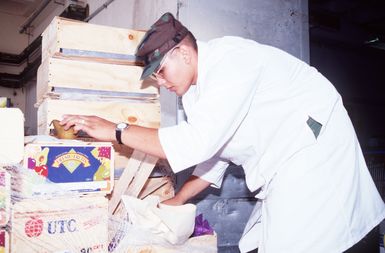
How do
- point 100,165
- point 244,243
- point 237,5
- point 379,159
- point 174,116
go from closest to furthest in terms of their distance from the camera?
point 100,165 → point 244,243 → point 174,116 → point 237,5 → point 379,159

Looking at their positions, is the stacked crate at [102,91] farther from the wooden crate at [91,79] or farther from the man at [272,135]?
the man at [272,135]

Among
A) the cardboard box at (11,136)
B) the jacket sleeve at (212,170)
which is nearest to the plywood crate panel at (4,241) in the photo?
the cardboard box at (11,136)

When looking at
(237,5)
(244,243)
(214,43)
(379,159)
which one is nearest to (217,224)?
Result: (244,243)

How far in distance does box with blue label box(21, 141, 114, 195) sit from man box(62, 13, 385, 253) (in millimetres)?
130

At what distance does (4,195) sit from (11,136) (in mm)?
294

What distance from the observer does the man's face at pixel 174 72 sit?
1977 millimetres

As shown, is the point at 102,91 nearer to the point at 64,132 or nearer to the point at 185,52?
the point at 64,132

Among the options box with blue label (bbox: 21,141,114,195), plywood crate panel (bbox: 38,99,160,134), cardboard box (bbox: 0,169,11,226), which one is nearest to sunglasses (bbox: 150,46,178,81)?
box with blue label (bbox: 21,141,114,195)

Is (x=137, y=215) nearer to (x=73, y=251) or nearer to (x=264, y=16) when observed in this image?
(x=73, y=251)

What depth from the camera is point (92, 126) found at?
6.09ft

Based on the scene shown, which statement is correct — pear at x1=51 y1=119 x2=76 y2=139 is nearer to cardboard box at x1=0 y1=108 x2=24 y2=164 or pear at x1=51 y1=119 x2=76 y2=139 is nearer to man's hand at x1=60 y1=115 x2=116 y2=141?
man's hand at x1=60 y1=115 x2=116 y2=141

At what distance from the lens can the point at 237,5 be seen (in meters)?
3.49

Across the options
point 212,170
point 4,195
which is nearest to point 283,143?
point 212,170

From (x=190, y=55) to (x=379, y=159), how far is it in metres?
6.03
